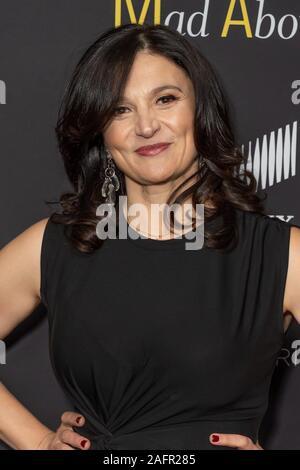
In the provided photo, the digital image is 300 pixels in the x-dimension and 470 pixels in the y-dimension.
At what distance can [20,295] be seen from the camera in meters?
1.82

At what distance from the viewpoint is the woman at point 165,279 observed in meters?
1.58

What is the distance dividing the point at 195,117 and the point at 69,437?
684 millimetres

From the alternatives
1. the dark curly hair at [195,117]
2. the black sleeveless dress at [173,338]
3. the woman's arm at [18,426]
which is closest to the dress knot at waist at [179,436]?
the black sleeveless dress at [173,338]

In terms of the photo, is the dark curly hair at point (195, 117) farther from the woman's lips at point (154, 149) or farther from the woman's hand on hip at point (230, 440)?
the woman's hand on hip at point (230, 440)

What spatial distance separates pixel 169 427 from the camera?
159 cm

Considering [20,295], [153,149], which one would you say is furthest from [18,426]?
[153,149]

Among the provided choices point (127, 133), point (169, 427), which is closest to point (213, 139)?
point (127, 133)

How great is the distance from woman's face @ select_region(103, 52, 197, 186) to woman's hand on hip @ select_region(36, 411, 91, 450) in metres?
0.50

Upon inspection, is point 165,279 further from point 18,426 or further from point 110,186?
point 18,426

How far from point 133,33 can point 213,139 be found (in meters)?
0.26

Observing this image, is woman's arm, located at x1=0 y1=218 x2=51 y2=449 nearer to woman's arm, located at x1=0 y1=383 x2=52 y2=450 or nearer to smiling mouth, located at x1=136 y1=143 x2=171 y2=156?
woman's arm, located at x1=0 y1=383 x2=52 y2=450

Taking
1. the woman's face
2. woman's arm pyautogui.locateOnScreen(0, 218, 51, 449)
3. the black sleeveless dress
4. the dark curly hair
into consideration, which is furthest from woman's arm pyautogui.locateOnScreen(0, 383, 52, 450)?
the woman's face

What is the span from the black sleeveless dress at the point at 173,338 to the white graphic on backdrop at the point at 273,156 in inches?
10.1

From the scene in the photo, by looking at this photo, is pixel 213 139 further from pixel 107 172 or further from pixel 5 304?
pixel 5 304
